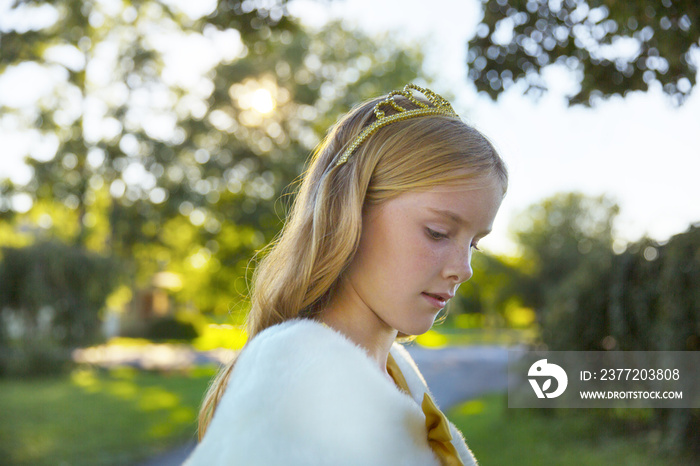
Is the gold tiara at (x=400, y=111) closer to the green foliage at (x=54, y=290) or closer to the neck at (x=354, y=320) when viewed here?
the neck at (x=354, y=320)

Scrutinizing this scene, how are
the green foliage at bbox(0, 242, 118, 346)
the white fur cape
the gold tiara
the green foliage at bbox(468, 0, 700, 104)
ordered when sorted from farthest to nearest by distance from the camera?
the green foliage at bbox(0, 242, 118, 346)
the green foliage at bbox(468, 0, 700, 104)
the gold tiara
the white fur cape

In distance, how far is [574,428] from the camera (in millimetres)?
7777

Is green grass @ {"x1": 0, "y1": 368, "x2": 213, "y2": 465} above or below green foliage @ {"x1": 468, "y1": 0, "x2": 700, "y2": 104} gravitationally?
below

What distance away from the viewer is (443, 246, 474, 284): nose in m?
1.18

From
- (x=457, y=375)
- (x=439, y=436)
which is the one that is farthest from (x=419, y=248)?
(x=457, y=375)

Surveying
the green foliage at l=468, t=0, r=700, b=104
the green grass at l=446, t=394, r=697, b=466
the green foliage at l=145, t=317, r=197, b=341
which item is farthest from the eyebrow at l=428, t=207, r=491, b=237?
the green foliage at l=145, t=317, r=197, b=341

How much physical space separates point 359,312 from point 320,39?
18097 mm

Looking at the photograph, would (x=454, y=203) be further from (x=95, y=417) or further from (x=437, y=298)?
(x=95, y=417)

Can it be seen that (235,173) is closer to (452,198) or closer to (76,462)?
(76,462)

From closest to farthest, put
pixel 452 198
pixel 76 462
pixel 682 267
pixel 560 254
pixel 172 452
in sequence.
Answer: pixel 452 198 < pixel 682 267 < pixel 76 462 < pixel 172 452 < pixel 560 254

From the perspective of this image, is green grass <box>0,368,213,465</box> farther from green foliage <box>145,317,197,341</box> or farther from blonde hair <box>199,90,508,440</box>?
green foliage <box>145,317,197,341</box>

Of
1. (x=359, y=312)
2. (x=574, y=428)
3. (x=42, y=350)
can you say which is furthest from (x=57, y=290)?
(x=359, y=312)

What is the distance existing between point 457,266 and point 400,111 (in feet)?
1.39

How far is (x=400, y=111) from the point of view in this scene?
139 cm
